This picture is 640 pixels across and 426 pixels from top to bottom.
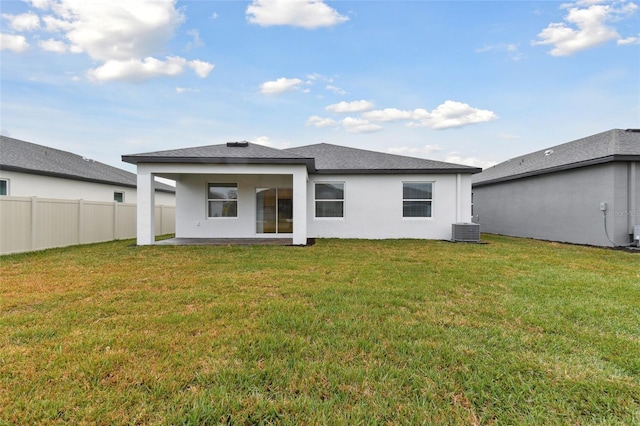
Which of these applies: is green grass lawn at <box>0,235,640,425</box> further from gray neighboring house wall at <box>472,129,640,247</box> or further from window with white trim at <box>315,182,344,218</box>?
window with white trim at <box>315,182,344,218</box>

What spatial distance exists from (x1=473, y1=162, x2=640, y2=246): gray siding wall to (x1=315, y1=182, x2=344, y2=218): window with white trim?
9.20 m

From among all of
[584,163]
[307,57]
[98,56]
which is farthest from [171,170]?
[584,163]

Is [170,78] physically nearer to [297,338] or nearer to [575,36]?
[297,338]

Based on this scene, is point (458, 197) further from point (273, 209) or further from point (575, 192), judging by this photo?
point (273, 209)

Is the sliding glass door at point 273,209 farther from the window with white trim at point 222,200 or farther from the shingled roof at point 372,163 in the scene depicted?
the shingled roof at point 372,163

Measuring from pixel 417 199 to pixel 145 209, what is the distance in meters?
10.4

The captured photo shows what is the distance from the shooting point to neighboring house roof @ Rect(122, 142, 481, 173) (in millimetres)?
9633

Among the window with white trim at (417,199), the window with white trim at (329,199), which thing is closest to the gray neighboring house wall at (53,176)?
the window with white trim at (329,199)

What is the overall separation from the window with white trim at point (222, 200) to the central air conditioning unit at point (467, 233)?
911cm

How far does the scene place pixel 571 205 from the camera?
38.9 feet

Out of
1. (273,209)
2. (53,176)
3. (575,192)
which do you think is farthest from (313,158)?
(53,176)

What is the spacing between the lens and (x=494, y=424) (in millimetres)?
1870

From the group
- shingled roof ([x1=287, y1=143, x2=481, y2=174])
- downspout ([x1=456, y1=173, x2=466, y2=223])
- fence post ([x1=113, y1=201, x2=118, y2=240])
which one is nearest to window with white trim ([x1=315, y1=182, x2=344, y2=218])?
shingled roof ([x1=287, y1=143, x2=481, y2=174])

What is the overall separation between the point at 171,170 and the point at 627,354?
36.0ft
